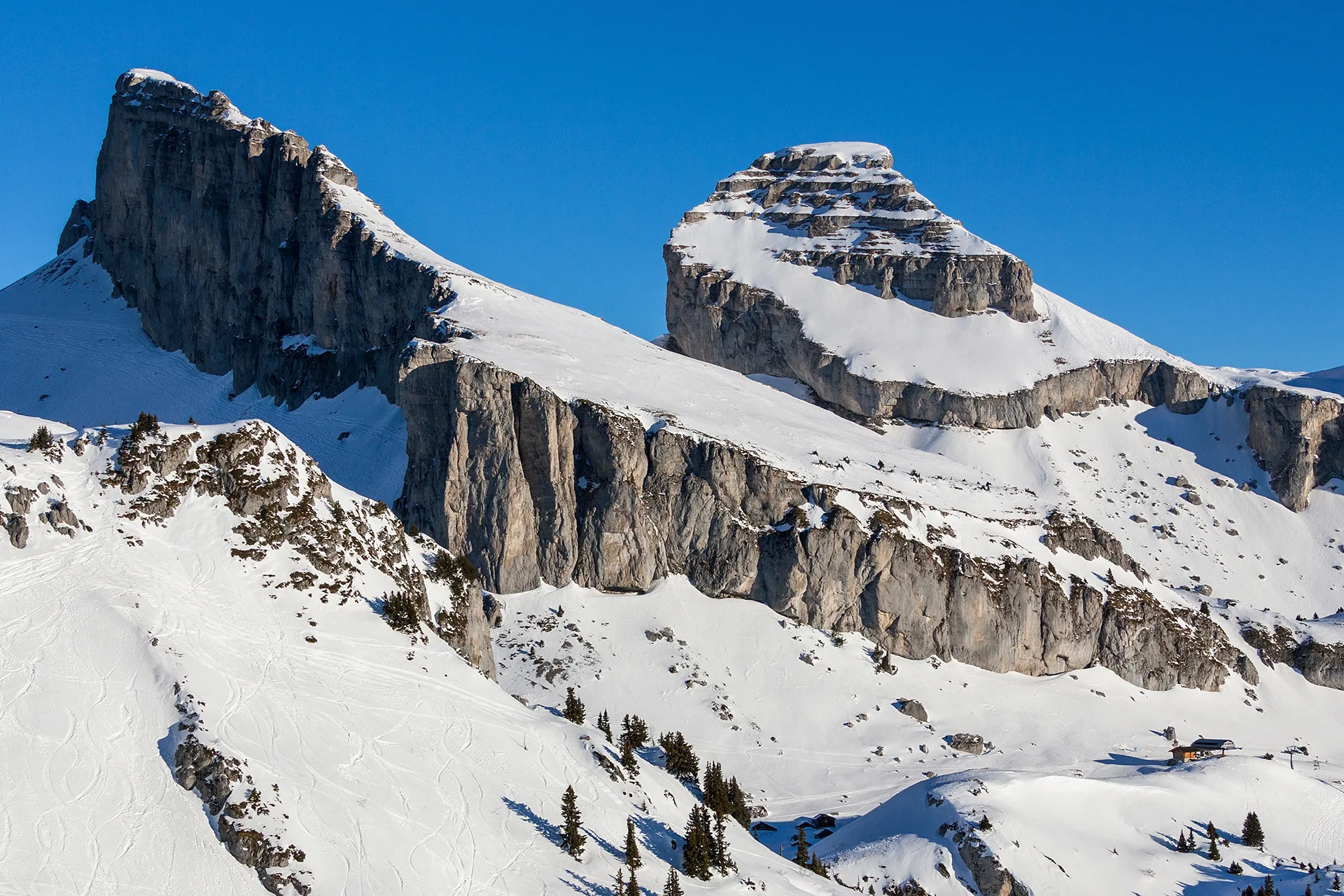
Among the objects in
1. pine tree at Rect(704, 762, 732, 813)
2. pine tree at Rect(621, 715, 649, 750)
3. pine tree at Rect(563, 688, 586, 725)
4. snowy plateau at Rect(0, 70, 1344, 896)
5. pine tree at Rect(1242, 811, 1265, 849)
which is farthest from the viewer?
pine tree at Rect(1242, 811, 1265, 849)

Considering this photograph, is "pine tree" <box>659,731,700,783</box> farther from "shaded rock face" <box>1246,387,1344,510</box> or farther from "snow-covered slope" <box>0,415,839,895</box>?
"shaded rock face" <box>1246,387,1344,510</box>

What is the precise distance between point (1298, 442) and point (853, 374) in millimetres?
42049

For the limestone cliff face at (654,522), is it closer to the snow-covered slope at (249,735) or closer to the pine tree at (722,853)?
the snow-covered slope at (249,735)

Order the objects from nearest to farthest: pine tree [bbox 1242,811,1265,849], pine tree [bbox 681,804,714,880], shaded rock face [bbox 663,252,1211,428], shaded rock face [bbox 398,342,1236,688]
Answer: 1. pine tree [bbox 681,804,714,880]
2. pine tree [bbox 1242,811,1265,849]
3. shaded rock face [bbox 398,342,1236,688]
4. shaded rock face [bbox 663,252,1211,428]

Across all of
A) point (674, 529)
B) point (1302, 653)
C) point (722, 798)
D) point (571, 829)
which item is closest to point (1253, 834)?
point (722, 798)

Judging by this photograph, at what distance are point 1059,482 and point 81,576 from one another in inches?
3604

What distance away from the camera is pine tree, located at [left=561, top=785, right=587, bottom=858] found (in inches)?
1598

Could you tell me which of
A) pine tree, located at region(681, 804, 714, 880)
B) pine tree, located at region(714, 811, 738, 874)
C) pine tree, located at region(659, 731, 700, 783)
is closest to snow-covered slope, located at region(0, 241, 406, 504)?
pine tree, located at region(659, 731, 700, 783)

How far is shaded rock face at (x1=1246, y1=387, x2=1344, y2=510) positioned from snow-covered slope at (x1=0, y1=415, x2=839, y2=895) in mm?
87933

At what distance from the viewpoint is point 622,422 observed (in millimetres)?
85000

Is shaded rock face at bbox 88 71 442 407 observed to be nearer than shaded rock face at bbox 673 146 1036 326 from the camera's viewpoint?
Yes

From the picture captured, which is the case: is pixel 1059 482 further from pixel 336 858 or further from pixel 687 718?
pixel 336 858

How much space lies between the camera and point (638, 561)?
82750 millimetres

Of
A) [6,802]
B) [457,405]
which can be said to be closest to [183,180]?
[457,405]
